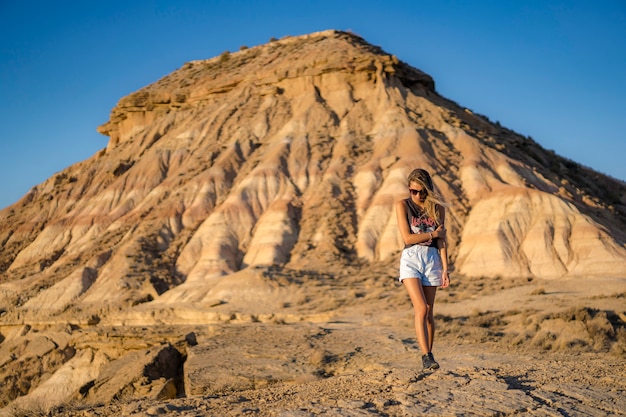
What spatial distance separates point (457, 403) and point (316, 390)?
1.54 m

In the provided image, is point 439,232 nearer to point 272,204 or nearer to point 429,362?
point 429,362

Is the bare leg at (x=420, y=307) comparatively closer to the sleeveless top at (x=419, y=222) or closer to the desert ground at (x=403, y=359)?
the desert ground at (x=403, y=359)

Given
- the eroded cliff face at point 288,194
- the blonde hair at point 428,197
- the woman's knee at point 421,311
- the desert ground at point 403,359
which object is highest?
the eroded cliff face at point 288,194

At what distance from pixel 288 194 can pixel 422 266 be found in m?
24.2

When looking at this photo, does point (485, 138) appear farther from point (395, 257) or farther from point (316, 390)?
point (316, 390)

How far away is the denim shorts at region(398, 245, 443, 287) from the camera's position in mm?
6543

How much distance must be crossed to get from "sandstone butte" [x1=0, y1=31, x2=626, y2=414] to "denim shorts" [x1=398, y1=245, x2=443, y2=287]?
10129 mm

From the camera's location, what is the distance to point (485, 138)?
1331 inches

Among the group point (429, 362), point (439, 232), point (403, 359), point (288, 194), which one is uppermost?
point (288, 194)

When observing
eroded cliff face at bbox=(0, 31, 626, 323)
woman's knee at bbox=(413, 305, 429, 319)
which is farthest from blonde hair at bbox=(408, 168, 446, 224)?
eroded cliff face at bbox=(0, 31, 626, 323)

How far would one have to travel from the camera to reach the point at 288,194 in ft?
100

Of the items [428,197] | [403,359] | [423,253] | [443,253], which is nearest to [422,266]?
[423,253]

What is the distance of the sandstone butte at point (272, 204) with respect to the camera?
917 inches

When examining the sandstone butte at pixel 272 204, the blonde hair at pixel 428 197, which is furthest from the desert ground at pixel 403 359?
the sandstone butte at pixel 272 204
